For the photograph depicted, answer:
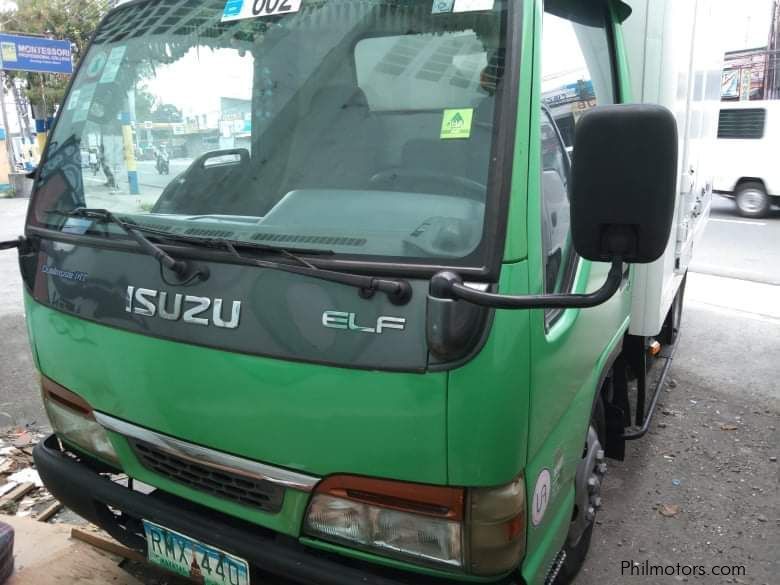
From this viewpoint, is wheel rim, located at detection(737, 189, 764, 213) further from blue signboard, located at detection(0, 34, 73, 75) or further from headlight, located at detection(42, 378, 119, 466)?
blue signboard, located at detection(0, 34, 73, 75)

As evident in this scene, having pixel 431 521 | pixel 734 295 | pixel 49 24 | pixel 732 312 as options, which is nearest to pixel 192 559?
pixel 431 521

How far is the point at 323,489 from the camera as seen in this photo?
5.74 feet

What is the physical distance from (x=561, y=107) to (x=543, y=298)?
101 cm

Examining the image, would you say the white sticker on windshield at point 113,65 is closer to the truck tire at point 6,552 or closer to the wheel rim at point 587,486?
the truck tire at point 6,552

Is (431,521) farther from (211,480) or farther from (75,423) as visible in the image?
(75,423)

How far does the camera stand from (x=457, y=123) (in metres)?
1.77

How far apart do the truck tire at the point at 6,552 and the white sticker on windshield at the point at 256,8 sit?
6.96 ft

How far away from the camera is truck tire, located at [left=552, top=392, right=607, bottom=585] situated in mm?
2453

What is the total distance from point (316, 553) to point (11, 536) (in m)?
1.55

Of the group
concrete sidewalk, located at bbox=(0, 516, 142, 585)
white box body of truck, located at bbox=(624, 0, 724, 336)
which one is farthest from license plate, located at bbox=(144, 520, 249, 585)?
white box body of truck, located at bbox=(624, 0, 724, 336)

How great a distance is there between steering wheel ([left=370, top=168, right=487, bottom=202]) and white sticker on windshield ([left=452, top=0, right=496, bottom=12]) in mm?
444

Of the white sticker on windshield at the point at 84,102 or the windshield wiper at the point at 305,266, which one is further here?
the white sticker on windshield at the point at 84,102

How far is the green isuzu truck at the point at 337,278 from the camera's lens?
159 cm

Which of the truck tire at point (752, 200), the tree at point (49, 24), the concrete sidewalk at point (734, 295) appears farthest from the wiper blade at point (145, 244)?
the tree at point (49, 24)
